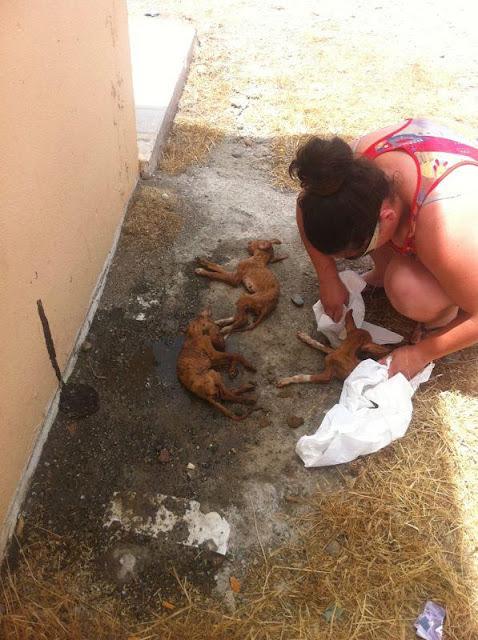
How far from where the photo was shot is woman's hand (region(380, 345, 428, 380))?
235cm

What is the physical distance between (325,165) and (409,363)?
1065 mm

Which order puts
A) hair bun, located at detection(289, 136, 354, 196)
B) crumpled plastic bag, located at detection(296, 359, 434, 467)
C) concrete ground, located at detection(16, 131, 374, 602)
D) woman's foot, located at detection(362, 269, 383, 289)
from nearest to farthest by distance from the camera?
hair bun, located at detection(289, 136, 354, 196) < concrete ground, located at detection(16, 131, 374, 602) < crumpled plastic bag, located at detection(296, 359, 434, 467) < woman's foot, located at detection(362, 269, 383, 289)

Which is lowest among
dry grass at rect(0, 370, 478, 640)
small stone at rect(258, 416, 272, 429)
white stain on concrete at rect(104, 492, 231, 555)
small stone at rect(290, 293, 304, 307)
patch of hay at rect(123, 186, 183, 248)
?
dry grass at rect(0, 370, 478, 640)

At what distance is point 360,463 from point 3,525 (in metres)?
1.42

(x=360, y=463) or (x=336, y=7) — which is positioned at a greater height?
(x=336, y=7)

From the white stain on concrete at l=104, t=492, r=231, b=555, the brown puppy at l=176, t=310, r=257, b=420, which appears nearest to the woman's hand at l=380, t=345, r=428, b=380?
the brown puppy at l=176, t=310, r=257, b=420

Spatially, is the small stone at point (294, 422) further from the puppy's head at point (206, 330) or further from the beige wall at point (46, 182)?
the beige wall at point (46, 182)

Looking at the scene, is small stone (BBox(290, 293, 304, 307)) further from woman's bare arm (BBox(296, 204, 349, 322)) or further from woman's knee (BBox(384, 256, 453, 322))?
woman's knee (BBox(384, 256, 453, 322))

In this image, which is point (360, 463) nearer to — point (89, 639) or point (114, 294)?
point (89, 639)

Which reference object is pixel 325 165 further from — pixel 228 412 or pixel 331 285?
pixel 228 412

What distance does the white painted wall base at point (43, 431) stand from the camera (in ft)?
6.14

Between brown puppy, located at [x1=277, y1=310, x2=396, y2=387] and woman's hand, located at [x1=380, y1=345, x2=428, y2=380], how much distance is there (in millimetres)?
131

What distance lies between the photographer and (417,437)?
2291 mm

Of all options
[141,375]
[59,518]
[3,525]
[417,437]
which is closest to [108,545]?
[59,518]
